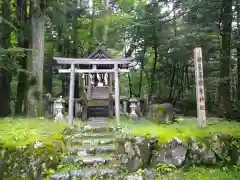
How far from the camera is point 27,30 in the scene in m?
12.2

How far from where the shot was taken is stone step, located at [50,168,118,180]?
4.64 meters

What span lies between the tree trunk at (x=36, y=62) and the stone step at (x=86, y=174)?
6.54 metres

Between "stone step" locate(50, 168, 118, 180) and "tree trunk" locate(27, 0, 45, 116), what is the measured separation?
6541 mm

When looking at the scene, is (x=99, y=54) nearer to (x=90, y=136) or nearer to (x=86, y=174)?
(x=90, y=136)

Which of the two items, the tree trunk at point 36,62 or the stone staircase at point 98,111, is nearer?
the tree trunk at point 36,62

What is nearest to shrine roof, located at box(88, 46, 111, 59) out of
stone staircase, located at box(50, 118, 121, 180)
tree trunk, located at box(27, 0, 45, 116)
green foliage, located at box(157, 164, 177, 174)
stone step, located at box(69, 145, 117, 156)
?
tree trunk, located at box(27, 0, 45, 116)

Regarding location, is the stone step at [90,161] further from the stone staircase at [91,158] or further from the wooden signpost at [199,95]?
the wooden signpost at [199,95]

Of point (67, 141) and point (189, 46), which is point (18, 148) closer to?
point (67, 141)

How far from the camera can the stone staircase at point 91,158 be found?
478 centimetres

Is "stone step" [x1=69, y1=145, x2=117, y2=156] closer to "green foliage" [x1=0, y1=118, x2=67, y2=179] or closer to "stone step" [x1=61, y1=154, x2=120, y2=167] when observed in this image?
"stone step" [x1=61, y1=154, x2=120, y2=167]

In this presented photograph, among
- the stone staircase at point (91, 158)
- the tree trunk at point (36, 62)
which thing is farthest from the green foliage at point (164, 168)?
the tree trunk at point (36, 62)

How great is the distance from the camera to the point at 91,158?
5.43m

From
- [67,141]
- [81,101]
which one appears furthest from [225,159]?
[81,101]

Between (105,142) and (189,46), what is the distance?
11086 mm
